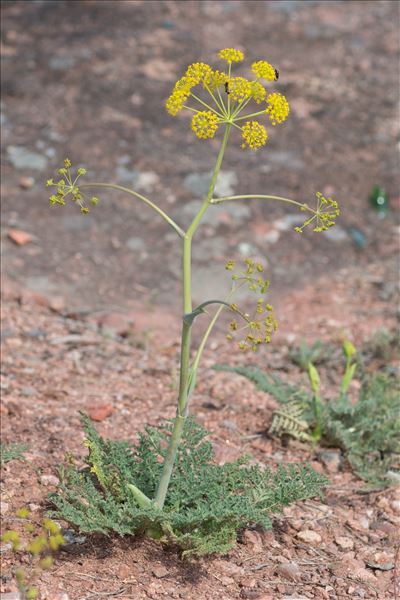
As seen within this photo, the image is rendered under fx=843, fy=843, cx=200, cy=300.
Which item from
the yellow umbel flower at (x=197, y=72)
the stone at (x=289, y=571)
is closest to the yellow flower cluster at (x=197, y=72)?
the yellow umbel flower at (x=197, y=72)

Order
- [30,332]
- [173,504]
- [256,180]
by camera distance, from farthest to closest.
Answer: [256,180], [30,332], [173,504]

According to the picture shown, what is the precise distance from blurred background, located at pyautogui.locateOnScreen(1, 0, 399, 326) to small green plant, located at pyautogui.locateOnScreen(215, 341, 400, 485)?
1.50m

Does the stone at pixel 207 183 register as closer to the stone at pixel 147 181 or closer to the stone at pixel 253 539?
the stone at pixel 147 181

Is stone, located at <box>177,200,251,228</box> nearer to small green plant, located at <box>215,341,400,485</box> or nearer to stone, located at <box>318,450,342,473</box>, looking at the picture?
small green plant, located at <box>215,341,400,485</box>

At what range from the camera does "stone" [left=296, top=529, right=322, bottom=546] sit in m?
2.68

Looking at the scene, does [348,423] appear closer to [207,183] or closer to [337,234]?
[337,234]

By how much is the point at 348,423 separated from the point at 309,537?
71 centimetres

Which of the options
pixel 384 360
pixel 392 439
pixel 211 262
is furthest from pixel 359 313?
pixel 392 439

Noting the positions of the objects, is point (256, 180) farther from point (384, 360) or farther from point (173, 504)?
point (173, 504)

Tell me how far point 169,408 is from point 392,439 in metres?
0.91

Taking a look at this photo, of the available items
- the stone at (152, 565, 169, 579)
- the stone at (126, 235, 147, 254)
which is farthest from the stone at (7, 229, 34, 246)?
the stone at (152, 565, 169, 579)

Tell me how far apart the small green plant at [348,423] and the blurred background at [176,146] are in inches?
59.2

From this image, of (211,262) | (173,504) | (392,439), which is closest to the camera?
(173,504)

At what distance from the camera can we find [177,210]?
5.25 m
